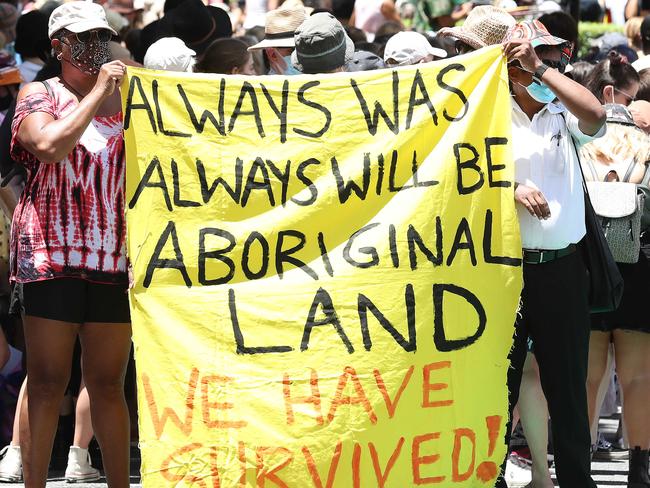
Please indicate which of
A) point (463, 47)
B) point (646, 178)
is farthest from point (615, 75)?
point (463, 47)

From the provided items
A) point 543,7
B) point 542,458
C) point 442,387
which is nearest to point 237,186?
point 442,387

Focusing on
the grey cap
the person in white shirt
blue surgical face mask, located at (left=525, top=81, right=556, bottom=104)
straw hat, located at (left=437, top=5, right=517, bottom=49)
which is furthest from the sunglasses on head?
the grey cap

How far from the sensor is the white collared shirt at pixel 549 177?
5.23 meters

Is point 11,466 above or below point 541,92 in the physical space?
A: below

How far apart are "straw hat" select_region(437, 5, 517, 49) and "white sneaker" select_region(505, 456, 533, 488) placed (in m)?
2.19

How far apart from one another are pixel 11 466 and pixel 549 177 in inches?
116

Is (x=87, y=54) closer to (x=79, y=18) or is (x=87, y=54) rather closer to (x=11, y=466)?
(x=79, y=18)

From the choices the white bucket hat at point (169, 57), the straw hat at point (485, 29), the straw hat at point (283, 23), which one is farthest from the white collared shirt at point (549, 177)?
the straw hat at point (283, 23)

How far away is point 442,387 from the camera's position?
5.09 m

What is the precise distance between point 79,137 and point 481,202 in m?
1.41

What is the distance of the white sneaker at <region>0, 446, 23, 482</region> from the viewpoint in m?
6.71

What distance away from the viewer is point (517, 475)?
677cm

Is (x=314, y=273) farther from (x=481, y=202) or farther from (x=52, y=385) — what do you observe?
(x=52, y=385)

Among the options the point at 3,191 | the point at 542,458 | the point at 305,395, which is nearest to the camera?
the point at 305,395
